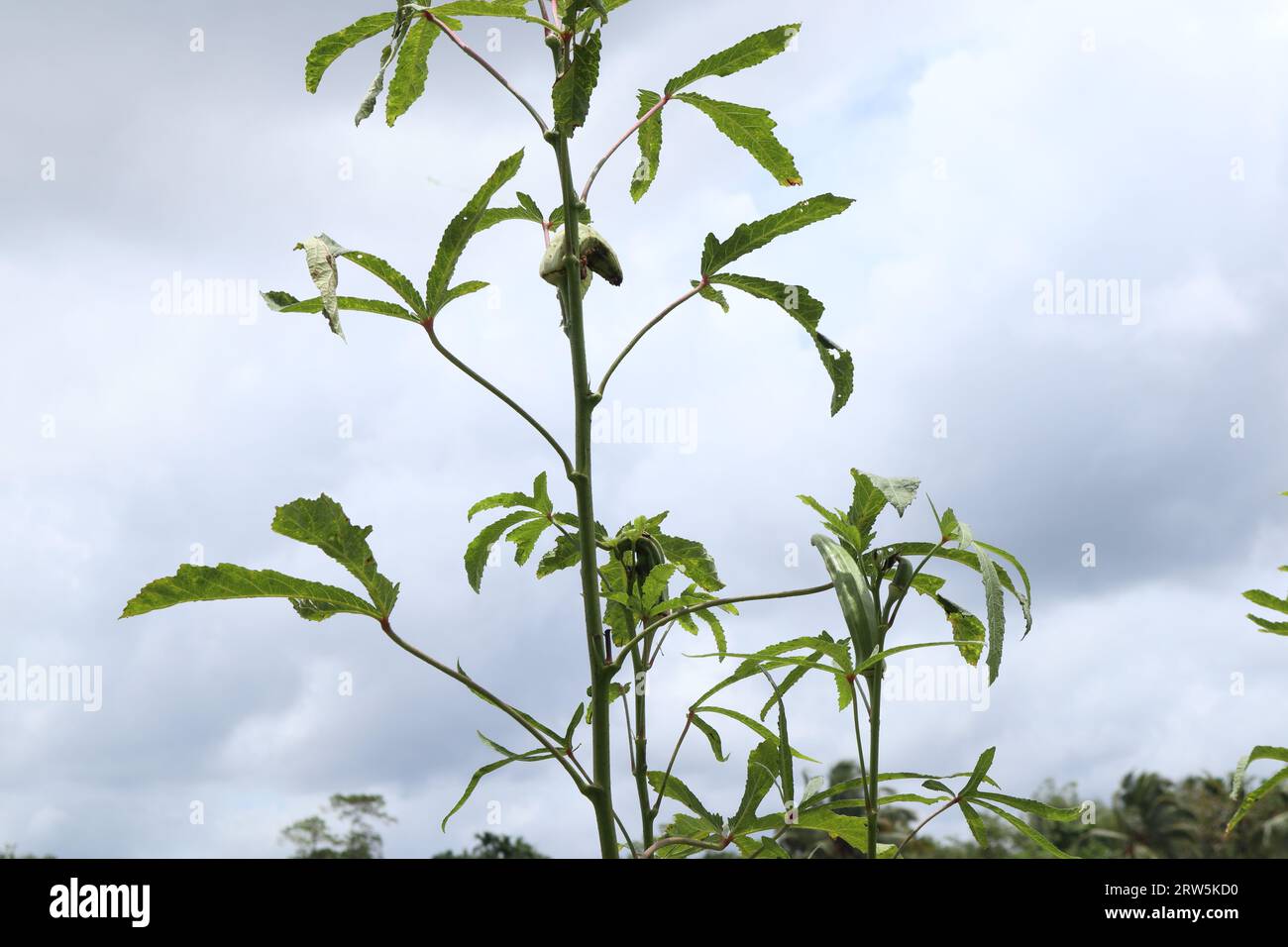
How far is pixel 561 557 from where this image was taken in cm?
180

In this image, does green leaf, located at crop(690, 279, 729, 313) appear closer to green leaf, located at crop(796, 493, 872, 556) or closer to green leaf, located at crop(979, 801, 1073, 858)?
green leaf, located at crop(796, 493, 872, 556)

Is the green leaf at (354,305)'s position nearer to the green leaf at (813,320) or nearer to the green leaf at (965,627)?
the green leaf at (813,320)

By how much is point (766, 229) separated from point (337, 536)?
Result: 2.27ft

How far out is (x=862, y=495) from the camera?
1.43m

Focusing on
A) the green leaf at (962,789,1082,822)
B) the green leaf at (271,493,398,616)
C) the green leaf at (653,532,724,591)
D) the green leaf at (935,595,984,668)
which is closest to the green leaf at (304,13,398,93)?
the green leaf at (271,493,398,616)

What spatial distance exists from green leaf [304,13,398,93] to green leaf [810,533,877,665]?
0.97 metres

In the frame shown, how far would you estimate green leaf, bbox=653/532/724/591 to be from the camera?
1.63 meters

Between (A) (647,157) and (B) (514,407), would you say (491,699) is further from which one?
(A) (647,157)

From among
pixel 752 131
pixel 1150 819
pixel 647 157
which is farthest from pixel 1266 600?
pixel 1150 819

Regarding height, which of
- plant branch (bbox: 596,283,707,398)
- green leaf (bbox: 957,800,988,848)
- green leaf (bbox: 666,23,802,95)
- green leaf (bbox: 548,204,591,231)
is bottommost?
green leaf (bbox: 957,800,988,848)

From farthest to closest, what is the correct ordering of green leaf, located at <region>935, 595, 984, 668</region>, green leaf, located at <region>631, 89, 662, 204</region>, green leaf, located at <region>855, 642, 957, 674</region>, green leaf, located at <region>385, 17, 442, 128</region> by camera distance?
green leaf, located at <region>631, 89, 662, 204</region> < green leaf, located at <region>385, 17, 442, 128</region> < green leaf, located at <region>935, 595, 984, 668</region> < green leaf, located at <region>855, 642, 957, 674</region>

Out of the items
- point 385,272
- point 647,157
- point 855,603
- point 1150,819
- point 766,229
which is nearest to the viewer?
point 855,603
